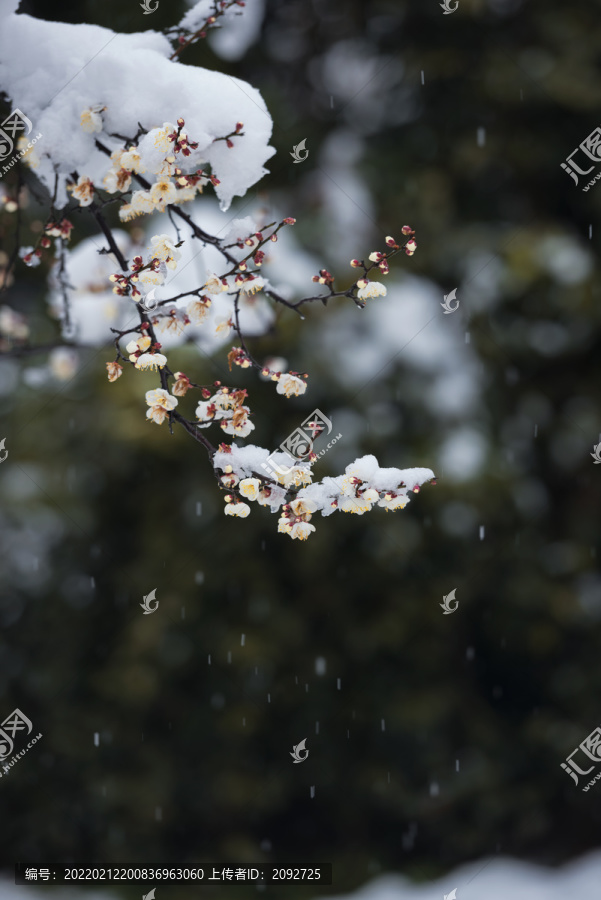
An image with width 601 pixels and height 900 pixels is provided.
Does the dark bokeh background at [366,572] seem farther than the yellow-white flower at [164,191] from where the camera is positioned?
Yes

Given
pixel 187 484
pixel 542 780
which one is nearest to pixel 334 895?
pixel 542 780

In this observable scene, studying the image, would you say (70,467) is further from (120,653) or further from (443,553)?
(443,553)
